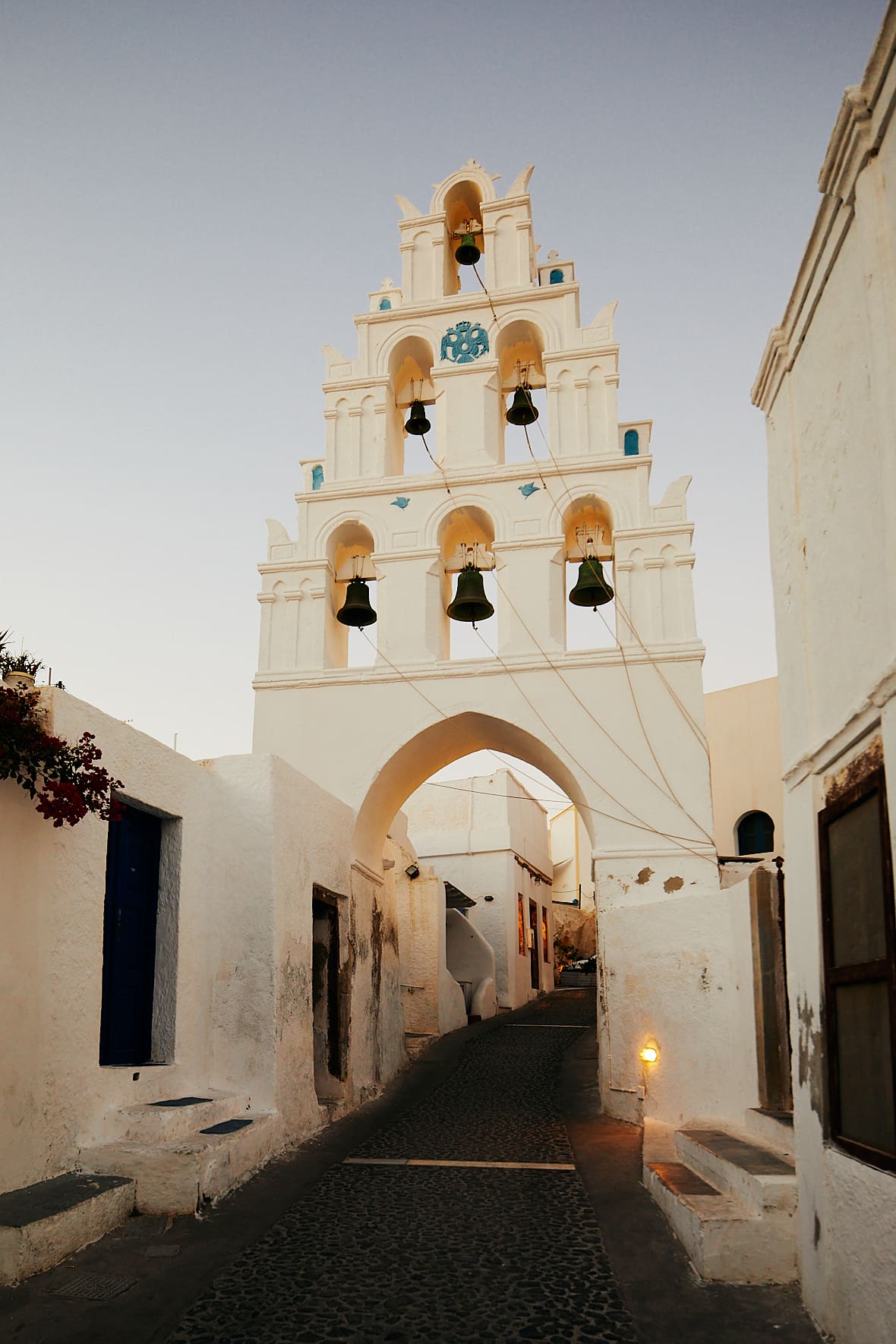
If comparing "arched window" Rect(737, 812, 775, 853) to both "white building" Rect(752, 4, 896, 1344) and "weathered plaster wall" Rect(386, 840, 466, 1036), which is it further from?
"white building" Rect(752, 4, 896, 1344)

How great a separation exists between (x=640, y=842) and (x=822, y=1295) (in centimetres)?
646

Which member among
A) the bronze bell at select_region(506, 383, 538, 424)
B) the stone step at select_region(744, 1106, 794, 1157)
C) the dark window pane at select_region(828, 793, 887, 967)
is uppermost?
the bronze bell at select_region(506, 383, 538, 424)

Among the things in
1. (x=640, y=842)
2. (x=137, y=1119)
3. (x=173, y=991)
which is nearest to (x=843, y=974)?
(x=137, y=1119)

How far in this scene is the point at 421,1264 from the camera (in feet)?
18.2

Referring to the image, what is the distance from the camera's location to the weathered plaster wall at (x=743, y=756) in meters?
20.4

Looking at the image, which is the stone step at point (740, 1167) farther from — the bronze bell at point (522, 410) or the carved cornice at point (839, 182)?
the bronze bell at point (522, 410)

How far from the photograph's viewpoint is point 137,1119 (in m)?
6.40

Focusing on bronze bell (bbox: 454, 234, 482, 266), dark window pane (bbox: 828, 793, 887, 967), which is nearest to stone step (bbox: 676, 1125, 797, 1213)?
dark window pane (bbox: 828, 793, 887, 967)

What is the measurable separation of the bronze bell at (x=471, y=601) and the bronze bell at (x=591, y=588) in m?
0.94

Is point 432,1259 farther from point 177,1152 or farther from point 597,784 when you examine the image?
point 597,784

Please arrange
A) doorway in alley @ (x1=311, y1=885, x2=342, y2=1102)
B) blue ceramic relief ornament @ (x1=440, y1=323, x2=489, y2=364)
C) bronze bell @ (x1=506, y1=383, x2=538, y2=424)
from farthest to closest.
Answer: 1. blue ceramic relief ornament @ (x1=440, y1=323, x2=489, y2=364)
2. bronze bell @ (x1=506, y1=383, x2=538, y2=424)
3. doorway in alley @ (x1=311, y1=885, x2=342, y2=1102)

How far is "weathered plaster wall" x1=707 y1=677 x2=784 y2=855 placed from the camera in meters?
20.4

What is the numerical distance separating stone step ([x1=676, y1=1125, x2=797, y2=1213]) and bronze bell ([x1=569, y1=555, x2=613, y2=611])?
572 cm

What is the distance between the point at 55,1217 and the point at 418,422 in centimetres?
979
